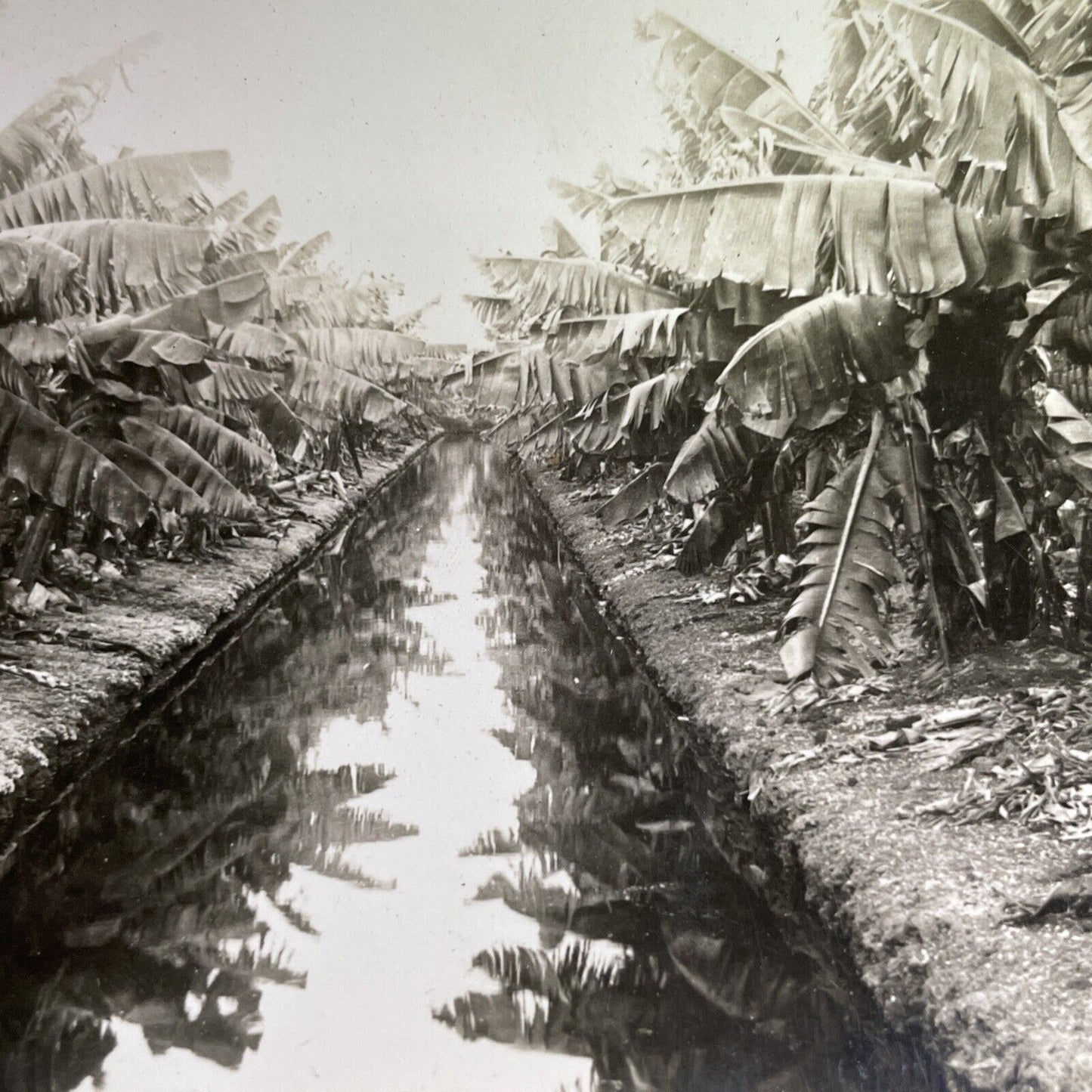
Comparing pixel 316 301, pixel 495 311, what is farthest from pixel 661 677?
pixel 316 301

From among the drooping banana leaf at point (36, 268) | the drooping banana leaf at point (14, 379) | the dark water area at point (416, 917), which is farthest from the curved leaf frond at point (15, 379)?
the dark water area at point (416, 917)

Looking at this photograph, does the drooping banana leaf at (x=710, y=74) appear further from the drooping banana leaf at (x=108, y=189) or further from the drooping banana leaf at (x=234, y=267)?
the drooping banana leaf at (x=234, y=267)

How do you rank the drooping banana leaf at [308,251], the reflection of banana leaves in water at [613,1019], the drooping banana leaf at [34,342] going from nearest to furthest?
the reflection of banana leaves in water at [613,1019], the drooping banana leaf at [34,342], the drooping banana leaf at [308,251]

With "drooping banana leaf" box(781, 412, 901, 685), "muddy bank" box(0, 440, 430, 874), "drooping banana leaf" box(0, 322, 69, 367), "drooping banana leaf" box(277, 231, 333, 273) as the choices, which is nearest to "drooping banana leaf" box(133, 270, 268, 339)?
"drooping banana leaf" box(0, 322, 69, 367)

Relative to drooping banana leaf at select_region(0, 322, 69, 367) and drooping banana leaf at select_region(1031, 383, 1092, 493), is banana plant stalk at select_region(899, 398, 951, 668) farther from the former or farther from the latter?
drooping banana leaf at select_region(0, 322, 69, 367)

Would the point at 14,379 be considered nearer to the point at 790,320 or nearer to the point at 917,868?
the point at 790,320

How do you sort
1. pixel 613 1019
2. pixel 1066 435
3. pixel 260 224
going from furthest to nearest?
1. pixel 260 224
2. pixel 1066 435
3. pixel 613 1019

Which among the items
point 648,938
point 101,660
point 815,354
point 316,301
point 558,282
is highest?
point 316,301
